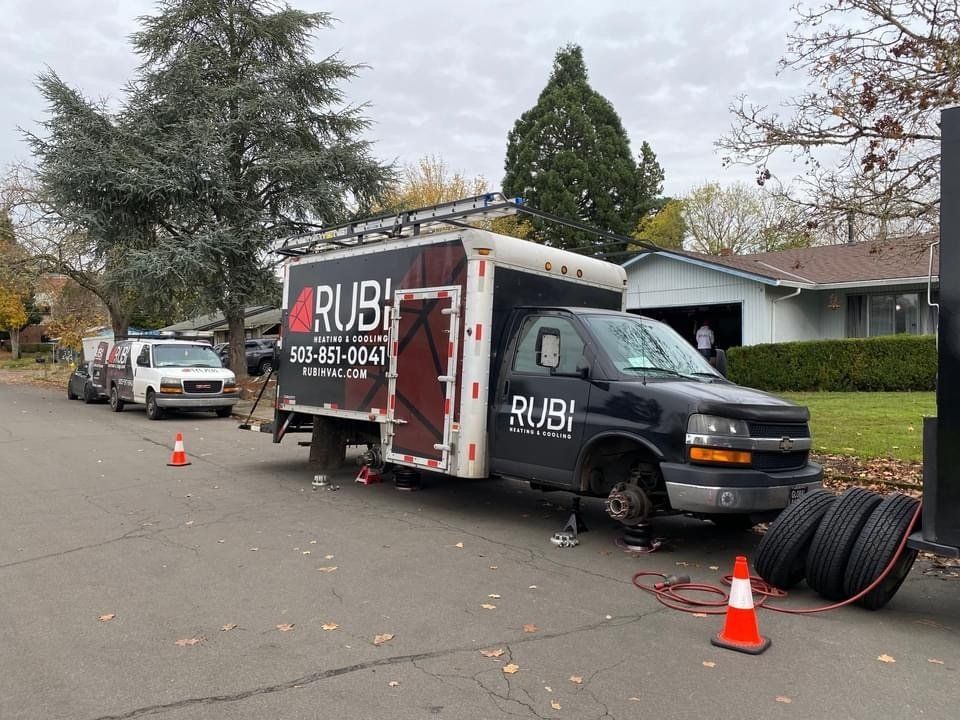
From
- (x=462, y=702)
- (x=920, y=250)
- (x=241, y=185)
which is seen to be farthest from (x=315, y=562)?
(x=241, y=185)

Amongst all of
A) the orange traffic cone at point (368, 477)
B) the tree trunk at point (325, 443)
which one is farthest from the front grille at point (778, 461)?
the tree trunk at point (325, 443)

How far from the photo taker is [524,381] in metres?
7.21

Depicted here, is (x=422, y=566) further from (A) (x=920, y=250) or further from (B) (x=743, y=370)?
(B) (x=743, y=370)

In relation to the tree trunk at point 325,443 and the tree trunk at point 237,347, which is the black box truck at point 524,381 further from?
the tree trunk at point 237,347

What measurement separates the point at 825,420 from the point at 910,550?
8591mm

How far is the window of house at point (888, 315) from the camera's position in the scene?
20375mm

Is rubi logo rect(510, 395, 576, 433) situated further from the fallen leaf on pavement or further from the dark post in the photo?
the dark post

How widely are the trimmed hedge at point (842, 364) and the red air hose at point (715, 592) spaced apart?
1341 cm

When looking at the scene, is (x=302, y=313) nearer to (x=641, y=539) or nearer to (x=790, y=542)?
(x=641, y=539)

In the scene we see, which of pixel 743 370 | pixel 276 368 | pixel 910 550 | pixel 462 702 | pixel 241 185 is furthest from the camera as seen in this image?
pixel 241 185

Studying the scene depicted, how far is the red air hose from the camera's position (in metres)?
4.88

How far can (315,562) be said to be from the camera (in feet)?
19.9

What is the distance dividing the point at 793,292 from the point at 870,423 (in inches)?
366

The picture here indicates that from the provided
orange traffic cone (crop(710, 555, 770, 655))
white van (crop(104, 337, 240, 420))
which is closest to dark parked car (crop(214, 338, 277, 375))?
white van (crop(104, 337, 240, 420))
